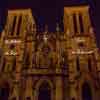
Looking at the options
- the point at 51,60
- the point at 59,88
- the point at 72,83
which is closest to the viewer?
the point at 59,88

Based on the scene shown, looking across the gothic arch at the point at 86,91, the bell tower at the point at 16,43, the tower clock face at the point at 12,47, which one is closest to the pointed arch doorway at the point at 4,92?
the bell tower at the point at 16,43

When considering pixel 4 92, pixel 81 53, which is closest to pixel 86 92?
pixel 81 53

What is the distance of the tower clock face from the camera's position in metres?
35.1

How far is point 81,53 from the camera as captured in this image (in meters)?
33.7

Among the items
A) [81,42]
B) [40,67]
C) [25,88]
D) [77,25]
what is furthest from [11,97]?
[77,25]

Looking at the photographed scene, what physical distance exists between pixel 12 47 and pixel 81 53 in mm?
10685

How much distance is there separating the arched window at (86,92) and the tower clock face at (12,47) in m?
11.2

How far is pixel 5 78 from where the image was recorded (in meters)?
31.6

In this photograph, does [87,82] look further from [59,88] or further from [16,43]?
[16,43]

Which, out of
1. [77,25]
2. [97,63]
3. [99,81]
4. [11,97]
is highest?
[77,25]

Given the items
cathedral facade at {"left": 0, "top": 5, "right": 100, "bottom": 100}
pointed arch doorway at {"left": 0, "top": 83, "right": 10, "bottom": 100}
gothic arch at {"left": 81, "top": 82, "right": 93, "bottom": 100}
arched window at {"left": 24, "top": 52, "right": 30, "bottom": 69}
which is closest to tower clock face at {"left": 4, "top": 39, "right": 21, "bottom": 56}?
cathedral facade at {"left": 0, "top": 5, "right": 100, "bottom": 100}

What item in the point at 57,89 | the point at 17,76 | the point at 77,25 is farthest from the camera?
the point at 77,25

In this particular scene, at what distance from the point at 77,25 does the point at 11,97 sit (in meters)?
16.4

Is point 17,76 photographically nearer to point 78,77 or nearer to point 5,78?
point 5,78
